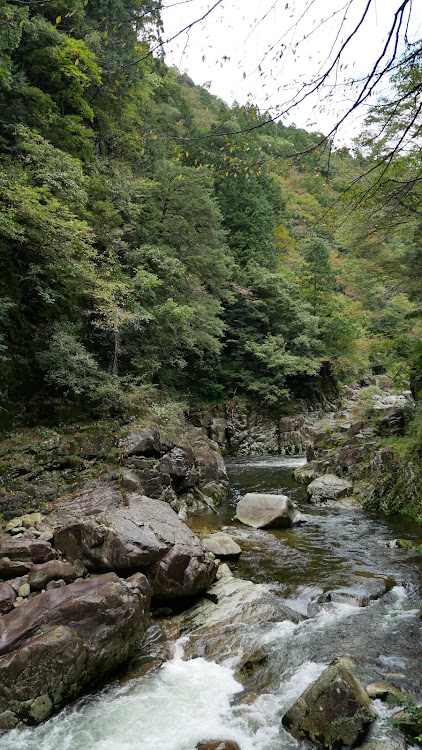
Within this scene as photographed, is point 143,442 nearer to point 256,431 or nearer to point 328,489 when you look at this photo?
point 328,489

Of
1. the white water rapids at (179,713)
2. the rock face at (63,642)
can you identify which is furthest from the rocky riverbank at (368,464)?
the rock face at (63,642)

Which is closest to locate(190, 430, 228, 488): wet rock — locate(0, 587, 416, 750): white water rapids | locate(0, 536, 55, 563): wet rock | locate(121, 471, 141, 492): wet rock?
locate(121, 471, 141, 492): wet rock

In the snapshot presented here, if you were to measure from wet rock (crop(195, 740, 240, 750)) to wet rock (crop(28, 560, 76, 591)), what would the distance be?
2.46 meters

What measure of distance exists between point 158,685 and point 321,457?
35.5 ft

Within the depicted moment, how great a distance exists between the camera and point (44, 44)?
1169 cm

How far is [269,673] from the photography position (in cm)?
444

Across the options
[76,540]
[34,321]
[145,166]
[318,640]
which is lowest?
[318,640]

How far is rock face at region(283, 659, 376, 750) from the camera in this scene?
3.27 meters

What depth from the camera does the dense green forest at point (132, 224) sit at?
4047mm

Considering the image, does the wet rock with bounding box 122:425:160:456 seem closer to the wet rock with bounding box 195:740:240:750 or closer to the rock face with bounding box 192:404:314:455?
the wet rock with bounding box 195:740:240:750

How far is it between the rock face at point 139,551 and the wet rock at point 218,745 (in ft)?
7.11

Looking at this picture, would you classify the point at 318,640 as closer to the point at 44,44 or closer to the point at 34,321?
the point at 34,321

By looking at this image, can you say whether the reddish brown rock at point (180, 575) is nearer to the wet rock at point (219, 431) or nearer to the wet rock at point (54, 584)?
the wet rock at point (54, 584)

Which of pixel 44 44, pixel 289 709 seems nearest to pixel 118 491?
pixel 289 709
